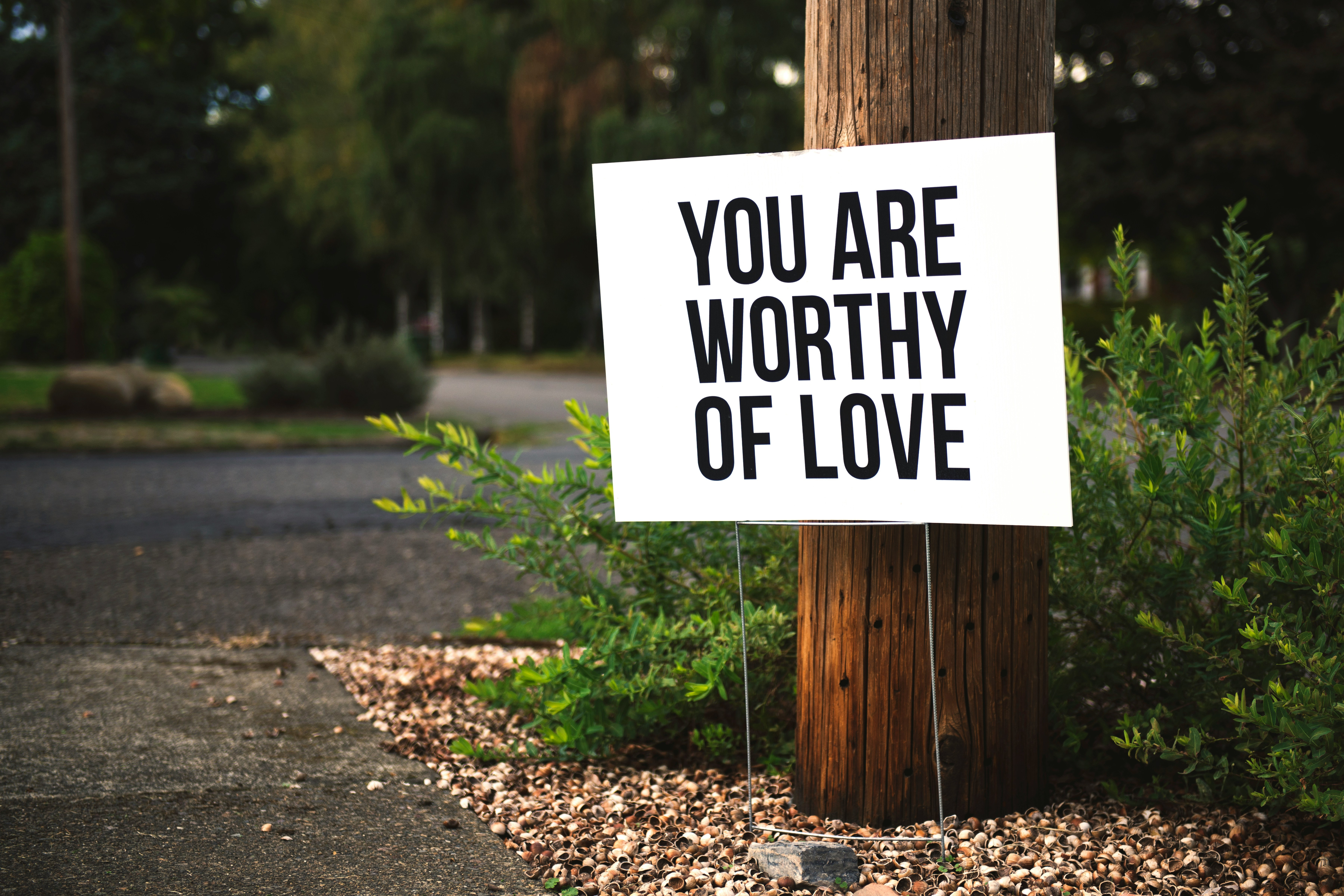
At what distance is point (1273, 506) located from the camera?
278cm

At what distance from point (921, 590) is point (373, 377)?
14.0m

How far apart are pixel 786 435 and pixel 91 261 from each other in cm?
3249

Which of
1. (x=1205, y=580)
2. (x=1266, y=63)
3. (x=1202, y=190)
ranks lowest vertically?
(x=1205, y=580)

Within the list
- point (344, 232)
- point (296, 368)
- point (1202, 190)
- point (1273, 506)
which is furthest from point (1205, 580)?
point (344, 232)

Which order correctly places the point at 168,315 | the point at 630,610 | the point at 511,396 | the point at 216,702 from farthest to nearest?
the point at 168,315
the point at 511,396
the point at 216,702
the point at 630,610

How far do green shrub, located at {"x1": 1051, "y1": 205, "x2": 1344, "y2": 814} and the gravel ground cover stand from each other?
0.15 m

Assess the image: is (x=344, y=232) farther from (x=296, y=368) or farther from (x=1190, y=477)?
(x=1190, y=477)

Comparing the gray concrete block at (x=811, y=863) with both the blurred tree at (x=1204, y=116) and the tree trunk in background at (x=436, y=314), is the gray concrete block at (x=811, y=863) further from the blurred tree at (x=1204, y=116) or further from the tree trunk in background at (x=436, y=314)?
the tree trunk in background at (x=436, y=314)

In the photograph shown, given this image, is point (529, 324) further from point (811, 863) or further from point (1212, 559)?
point (811, 863)

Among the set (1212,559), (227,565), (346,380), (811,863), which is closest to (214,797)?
(811,863)

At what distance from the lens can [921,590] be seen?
9.14ft

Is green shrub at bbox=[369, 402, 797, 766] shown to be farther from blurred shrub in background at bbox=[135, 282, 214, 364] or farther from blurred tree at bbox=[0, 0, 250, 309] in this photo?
blurred shrub in background at bbox=[135, 282, 214, 364]

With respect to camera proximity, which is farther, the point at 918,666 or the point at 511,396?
the point at 511,396

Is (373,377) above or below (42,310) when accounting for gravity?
below
